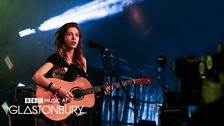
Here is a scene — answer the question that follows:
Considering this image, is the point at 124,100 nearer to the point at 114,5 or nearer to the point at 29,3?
the point at 114,5

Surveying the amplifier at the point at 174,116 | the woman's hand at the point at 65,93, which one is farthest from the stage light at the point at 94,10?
the woman's hand at the point at 65,93

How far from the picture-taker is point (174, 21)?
303 inches

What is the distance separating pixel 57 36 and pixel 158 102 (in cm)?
327

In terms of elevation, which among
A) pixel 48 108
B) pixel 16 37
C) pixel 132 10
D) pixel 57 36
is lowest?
pixel 48 108

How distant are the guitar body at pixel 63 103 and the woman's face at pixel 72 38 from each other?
39 cm

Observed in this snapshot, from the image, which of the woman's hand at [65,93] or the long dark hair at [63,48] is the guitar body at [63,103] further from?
the long dark hair at [63,48]

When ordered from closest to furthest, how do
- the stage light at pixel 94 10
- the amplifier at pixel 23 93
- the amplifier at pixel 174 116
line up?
the amplifier at pixel 23 93
the amplifier at pixel 174 116
the stage light at pixel 94 10

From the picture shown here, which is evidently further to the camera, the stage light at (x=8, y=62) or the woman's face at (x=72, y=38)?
the stage light at (x=8, y=62)

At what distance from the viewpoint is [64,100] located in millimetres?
4312

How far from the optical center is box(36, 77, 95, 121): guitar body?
14.0 feet

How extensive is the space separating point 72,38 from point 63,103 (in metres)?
0.74

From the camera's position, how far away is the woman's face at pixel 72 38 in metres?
4.48

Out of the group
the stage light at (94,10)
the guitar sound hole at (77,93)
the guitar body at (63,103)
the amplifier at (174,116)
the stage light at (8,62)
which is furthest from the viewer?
the stage light at (94,10)

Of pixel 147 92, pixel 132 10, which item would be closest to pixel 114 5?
→ pixel 132 10
